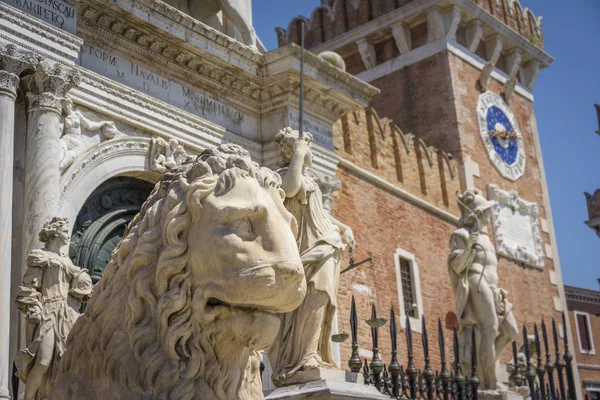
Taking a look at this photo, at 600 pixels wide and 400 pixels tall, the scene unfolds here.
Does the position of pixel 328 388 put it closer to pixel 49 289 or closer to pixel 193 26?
pixel 49 289

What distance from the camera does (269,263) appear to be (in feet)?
8.13

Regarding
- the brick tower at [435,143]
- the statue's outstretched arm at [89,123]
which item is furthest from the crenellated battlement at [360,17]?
the statue's outstretched arm at [89,123]

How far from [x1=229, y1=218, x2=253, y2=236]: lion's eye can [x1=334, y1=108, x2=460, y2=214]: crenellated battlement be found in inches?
486

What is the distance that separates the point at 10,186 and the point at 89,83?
6.07ft

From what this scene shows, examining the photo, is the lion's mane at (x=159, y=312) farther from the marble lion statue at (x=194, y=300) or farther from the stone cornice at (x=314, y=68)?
the stone cornice at (x=314, y=68)

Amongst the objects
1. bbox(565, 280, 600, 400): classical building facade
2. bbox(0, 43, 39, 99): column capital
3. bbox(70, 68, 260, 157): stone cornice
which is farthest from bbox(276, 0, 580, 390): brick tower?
bbox(0, 43, 39, 99): column capital

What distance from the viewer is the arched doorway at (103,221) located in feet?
30.8

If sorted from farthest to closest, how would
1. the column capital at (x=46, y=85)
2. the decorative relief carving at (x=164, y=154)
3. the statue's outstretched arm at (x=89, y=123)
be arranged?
the decorative relief carving at (x=164, y=154) → the statue's outstretched arm at (x=89, y=123) → the column capital at (x=46, y=85)

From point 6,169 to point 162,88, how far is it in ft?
9.21

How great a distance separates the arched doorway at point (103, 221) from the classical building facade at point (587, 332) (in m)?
19.0

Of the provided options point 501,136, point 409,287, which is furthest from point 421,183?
point 501,136

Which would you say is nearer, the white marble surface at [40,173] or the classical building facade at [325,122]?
the white marble surface at [40,173]

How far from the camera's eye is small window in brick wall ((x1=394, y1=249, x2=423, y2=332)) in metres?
15.8

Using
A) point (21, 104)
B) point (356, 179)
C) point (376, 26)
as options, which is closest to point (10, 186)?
point (21, 104)
